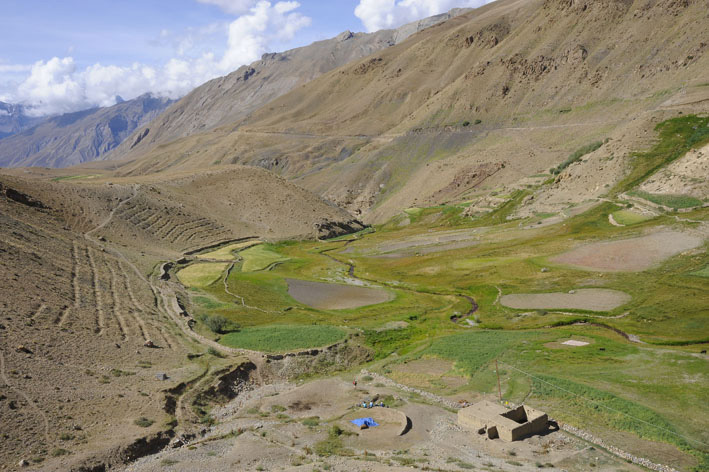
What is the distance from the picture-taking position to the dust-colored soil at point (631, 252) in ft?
194

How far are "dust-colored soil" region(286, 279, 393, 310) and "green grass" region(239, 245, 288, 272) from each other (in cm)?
1207

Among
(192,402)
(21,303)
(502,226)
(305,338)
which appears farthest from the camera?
(502,226)

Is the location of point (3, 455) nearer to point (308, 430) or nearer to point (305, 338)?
point (308, 430)

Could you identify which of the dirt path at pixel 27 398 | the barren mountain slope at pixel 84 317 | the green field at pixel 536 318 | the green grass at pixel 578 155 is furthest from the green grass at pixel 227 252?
the green grass at pixel 578 155

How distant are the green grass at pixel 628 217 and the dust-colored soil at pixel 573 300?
2510cm

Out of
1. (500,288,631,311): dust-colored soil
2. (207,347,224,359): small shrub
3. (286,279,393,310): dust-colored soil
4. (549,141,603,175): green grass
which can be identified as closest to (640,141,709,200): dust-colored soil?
(549,141,603,175): green grass

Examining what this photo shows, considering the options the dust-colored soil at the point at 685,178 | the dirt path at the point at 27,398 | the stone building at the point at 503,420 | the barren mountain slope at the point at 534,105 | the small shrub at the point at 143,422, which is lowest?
the stone building at the point at 503,420

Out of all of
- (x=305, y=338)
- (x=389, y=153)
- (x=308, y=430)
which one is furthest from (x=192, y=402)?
(x=389, y=153)

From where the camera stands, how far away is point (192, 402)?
32375 millimetres

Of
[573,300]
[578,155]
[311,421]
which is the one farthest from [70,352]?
[578,155]

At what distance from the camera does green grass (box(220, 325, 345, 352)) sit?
44.2m

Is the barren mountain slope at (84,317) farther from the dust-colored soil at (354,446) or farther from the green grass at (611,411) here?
the green grass at (611,411)

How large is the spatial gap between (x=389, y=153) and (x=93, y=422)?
149488mm

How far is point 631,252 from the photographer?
207ft
